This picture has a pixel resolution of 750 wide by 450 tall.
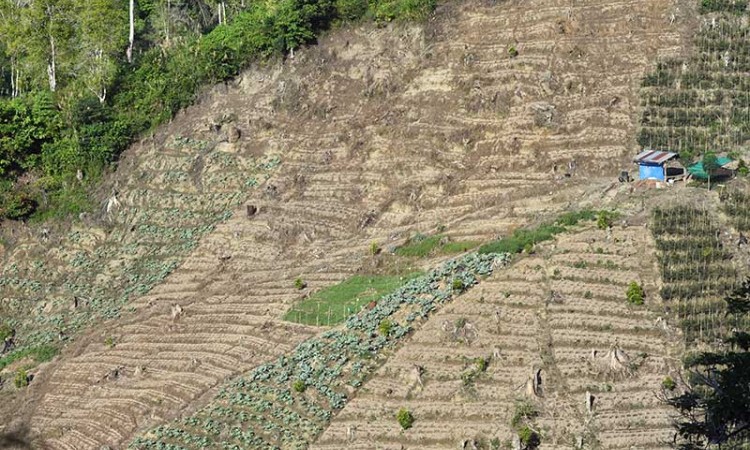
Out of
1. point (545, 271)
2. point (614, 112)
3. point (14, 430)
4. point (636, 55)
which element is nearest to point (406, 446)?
point (545, 271)

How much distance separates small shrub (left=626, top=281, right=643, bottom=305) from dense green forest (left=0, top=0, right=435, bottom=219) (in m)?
18.6

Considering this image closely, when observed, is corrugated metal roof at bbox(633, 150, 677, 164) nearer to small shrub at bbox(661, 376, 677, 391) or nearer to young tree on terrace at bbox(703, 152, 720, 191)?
young tree on terrace at bbox(703, 152, 720, 191)

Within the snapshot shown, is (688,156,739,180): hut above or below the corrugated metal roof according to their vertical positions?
below

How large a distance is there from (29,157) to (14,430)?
50.0 feet

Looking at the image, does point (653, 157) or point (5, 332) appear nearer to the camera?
point (653, 157)

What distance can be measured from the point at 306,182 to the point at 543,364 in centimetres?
1442

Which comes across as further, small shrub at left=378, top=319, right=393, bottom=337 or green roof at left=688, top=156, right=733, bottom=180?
green roof at left=688, top=156, right=733, bottom=180

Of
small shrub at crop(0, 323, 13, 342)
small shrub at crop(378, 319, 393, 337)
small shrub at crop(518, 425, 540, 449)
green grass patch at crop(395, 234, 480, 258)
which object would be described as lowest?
small shrub at crop(518, 425, 540, 449)

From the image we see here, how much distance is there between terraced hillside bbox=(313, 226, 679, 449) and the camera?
29.0 metres

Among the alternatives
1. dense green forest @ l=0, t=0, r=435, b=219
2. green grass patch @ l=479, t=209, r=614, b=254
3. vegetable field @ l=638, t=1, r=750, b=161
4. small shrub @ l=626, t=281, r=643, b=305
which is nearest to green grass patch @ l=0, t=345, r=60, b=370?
dense green forest @ l=0, t=0, r=435, b=219

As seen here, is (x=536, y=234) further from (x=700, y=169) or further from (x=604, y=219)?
(x=700, y=169)

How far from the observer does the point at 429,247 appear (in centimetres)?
3672

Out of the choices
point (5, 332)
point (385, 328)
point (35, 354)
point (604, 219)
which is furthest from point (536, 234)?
point (5, 332)

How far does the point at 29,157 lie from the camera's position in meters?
46.3
